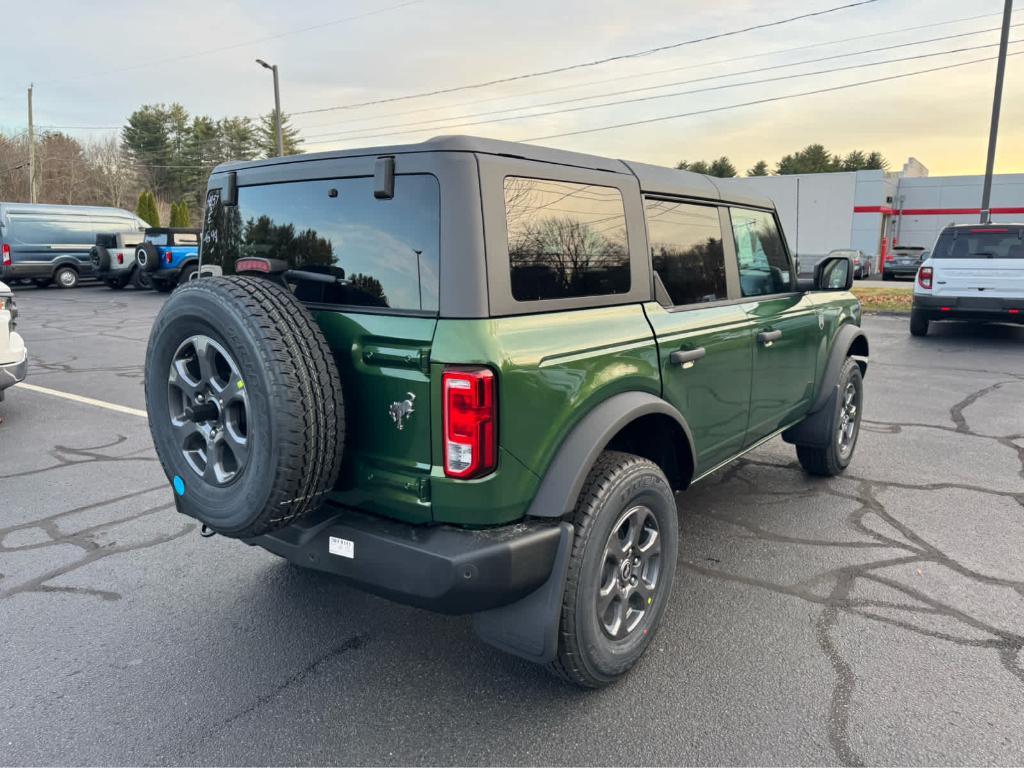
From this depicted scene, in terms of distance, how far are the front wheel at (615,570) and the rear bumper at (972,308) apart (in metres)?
10.1

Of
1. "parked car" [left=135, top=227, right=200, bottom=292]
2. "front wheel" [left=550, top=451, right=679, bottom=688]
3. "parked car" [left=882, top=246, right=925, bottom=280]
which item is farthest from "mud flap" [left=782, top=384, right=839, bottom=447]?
"parked car" [left=882, top=246, right=925, bottom=280]

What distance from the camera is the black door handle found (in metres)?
3.08

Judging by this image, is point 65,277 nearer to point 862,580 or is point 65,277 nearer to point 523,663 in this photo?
point 523,663

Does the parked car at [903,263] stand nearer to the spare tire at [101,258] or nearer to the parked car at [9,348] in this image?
the spare tire at [101,258]

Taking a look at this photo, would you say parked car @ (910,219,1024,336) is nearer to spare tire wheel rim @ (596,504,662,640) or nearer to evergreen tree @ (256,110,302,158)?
spare tire wheel rim @ (596,504,662,640)

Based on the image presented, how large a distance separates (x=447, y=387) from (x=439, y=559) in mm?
539

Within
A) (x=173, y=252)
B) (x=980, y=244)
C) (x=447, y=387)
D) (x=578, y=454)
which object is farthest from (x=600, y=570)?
(x=173, y=252)

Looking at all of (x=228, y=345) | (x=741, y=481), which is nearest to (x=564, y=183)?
(x=228, y=345)

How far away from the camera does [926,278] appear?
11.3 m

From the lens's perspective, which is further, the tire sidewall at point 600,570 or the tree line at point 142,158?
the tree line at point 142,158

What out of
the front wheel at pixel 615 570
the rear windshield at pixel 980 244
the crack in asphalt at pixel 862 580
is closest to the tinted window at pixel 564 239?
the front wheel at pixel 615 570

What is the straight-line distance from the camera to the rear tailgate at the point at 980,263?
10.5 meters

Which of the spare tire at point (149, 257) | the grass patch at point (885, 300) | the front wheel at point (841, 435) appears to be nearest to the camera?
the front wheel at point (841, 435)

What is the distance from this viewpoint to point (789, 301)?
4.27 metres
